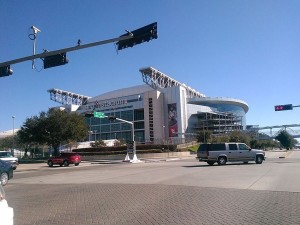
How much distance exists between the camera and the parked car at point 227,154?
30598 mm

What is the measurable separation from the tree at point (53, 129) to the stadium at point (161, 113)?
67900mm

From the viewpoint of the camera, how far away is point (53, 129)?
184 feet

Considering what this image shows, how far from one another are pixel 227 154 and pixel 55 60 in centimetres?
1888

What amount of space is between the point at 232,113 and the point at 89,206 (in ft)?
492

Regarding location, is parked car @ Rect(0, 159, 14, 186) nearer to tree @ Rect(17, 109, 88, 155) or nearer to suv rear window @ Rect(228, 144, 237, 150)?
suv rear window @ Rect(228, 144, 237, 150)

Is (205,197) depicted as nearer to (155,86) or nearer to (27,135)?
A: (27,135)

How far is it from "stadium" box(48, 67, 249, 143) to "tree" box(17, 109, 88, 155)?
67.9 meters

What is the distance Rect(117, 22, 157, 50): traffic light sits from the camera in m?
14.4

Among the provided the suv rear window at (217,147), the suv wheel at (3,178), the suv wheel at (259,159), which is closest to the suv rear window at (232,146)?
the suv rear window at (217,147)

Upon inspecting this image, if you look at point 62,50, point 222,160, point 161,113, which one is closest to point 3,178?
point 62,50

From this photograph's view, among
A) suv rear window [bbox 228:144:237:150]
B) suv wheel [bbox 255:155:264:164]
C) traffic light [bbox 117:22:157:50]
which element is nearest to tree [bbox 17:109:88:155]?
suv rear window [bbox 228:144:237:150]

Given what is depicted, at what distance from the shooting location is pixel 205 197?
1168cm

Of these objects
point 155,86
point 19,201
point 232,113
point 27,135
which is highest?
point 155,86

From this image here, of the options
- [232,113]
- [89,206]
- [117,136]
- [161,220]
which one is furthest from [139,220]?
[232,113]
